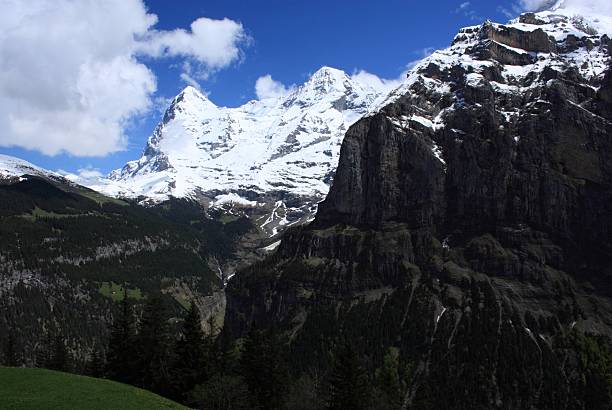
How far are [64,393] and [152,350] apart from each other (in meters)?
39.9

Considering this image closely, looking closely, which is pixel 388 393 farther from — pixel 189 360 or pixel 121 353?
pixel 121 353

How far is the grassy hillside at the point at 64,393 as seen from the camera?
59.2 m

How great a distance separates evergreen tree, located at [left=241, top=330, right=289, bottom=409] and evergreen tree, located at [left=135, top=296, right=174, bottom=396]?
13615mm

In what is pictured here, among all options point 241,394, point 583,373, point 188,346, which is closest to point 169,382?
point 188,346

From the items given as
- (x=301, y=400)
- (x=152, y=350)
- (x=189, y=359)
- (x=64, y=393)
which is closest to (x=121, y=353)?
(x=152, y=350)

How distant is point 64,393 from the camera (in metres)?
64.9

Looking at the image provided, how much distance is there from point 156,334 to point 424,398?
365 feet

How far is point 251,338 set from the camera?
102 metres

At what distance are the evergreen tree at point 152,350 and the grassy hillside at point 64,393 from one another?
89.8 ft

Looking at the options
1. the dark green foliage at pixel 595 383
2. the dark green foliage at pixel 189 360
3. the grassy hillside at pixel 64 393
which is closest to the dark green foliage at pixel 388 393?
the dark green foliage at pixel 189 360

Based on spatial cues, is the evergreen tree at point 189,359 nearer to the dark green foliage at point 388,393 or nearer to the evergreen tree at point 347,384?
the evergreen tree at point 347,384

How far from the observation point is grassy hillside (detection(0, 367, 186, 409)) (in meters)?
59.2

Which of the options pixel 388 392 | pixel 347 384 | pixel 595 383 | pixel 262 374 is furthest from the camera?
pixel 595 383

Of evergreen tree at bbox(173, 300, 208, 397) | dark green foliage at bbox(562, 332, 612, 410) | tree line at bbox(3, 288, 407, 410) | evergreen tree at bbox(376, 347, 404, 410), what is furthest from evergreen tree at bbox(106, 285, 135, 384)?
dark green foliage at bbox(562, 332, 612, 410)
